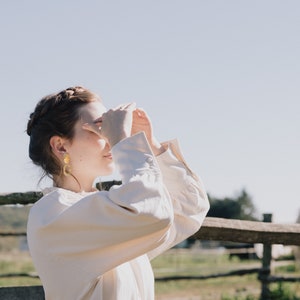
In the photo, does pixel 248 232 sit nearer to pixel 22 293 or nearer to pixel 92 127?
pixel 22 293

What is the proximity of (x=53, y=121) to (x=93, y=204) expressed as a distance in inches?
11.9

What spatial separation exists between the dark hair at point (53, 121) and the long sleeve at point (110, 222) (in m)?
0.18

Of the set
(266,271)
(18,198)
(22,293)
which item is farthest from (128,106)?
(266,271)

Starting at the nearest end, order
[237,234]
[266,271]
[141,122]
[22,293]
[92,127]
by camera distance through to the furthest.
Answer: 1. [92,127]
2. [141,122]
3. [22,293]
4. [237,234]
5. [266,271]

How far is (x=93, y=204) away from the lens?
170 cm

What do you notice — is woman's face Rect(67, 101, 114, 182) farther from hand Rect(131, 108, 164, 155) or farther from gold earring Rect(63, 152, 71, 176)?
hand Rect(131, 108, 164, 155)

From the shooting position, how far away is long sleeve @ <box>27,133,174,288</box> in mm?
1671

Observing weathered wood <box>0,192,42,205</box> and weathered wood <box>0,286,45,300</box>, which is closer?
weathered wood <box>0,286,45,300</box>

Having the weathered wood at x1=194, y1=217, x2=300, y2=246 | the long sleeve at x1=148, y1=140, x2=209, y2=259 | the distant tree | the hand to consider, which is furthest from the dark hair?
the distant tree

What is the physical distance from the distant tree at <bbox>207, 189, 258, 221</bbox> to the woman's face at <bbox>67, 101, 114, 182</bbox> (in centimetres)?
5909

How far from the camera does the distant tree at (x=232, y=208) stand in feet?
203

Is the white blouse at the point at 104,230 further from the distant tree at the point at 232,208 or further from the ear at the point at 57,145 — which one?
the distant tree at the point at 232,208

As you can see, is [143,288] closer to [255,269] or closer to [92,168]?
[92,168]

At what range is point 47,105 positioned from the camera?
6.34 feet
